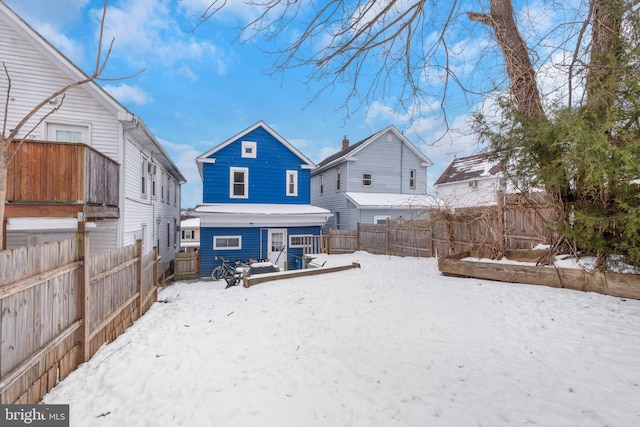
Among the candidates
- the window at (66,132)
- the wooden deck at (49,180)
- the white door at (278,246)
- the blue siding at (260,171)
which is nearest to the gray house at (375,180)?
the blue siding at (260,171)

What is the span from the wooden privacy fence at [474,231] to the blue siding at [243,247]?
4.69 meters

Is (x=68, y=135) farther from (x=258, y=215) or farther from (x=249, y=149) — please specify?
(x=249, y=149)

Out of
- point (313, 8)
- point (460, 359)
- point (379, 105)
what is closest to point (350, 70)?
point (379, 105)

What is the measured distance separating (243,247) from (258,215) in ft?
6.58

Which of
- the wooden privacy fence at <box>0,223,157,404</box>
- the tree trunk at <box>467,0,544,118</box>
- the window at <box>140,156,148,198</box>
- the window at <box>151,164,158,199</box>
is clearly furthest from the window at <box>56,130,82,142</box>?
the tree trunk at <box>467,0,544,118</box>

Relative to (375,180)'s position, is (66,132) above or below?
below

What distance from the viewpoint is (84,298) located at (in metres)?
4.04

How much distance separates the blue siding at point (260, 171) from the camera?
53.6 feet

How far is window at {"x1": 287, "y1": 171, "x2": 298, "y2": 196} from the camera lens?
1770 cm

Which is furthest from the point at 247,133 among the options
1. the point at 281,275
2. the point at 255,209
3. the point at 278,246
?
the point at 281,275

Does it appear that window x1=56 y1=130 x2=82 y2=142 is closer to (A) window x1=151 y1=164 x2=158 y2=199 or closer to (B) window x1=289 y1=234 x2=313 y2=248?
(A) window x1=151 y1=164 x2=158 y2=199

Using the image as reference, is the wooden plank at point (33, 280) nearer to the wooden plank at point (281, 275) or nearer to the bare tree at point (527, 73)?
the bare tree at point (527, 73)

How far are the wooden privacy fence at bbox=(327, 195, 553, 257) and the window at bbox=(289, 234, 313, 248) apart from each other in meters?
3.85

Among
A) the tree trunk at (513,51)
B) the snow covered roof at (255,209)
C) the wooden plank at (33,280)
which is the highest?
the tree trunk at (513,51)
